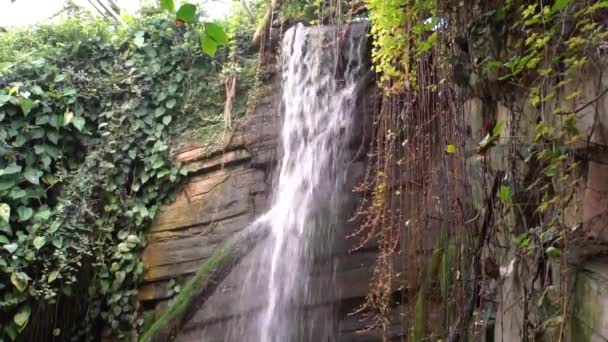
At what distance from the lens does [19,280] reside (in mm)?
4305

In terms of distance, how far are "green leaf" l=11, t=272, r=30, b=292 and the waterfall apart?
1672 mm

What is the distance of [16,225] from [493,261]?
159 inches

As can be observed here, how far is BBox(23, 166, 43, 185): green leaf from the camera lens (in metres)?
Result: 4.69

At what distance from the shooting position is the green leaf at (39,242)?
14.4 feet

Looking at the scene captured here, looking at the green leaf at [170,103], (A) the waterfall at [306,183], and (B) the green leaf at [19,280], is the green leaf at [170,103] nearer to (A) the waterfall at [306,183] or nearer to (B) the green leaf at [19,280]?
(A) the waterfall at [306,183]

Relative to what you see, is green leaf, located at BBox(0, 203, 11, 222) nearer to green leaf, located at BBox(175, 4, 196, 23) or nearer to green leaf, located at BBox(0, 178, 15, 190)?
green leaf, located at BBox(0, 178, 15, 190)

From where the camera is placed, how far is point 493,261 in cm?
207

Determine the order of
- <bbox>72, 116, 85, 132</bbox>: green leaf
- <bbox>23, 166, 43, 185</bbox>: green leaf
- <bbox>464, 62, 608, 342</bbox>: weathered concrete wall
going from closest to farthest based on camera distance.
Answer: <bbox>464, 62, 608, 342</bbox>: weathered concrete wall
<bbox>23, 166, 43, 185</bbox>: green leaf
<bbox>72, 116, 85, 132</bbox>: green leaf

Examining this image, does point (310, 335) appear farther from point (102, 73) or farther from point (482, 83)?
point (102, 73)

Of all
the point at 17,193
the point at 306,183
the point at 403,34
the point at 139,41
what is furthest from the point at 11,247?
the point at 403,34

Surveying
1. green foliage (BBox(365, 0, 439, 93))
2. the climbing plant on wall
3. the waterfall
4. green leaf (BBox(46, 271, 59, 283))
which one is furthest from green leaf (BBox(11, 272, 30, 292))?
green foliage (BBox(365, 0, 439, 93))

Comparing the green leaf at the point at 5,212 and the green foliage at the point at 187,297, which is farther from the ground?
the green leaf at the point at 5,212

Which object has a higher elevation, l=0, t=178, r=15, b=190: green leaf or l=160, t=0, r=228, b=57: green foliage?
l=0, t=178, r=15, b=190: green leaf

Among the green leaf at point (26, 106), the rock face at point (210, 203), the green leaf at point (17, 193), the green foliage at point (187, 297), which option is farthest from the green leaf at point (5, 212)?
the green foliage at point (187, 297)
